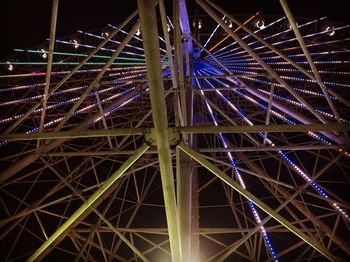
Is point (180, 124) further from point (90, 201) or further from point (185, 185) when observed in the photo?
point (90, 201)

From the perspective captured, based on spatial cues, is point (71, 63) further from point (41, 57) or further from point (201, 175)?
point (201, 175)

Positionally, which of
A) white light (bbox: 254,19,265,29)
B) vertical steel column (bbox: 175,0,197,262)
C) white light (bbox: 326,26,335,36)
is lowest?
vertical steel column (bbox: 175,0,197,262)

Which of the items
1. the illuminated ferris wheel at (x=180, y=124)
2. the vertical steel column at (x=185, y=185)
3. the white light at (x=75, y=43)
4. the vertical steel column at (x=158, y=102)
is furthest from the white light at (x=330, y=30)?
the vertical steel column at (x=158, y=102)

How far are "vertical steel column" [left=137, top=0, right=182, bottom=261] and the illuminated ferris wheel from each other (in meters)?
0.02

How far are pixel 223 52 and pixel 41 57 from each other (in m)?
6.83

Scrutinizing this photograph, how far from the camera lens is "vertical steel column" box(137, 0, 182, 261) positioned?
14.8ft

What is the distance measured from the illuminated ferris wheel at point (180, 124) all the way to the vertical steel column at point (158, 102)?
2 centimetres

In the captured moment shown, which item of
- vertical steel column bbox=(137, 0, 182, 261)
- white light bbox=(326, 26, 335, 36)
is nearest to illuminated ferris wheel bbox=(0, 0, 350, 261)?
vertical steel column bbox=(137, 0, 182, 261)

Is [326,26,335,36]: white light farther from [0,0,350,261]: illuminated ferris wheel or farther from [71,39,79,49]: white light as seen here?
[71,39,79,49]: white light

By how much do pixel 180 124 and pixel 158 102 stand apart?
234cm

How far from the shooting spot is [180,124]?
7.35 meters

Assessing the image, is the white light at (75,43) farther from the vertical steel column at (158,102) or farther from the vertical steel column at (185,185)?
the vertical steel column at (158,102)

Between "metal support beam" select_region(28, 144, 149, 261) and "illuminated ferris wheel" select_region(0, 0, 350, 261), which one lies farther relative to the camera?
"illuminated ferris wheel" select_region(0, 0, 350, 261)

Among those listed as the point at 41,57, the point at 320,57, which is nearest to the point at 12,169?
the point at 41,57
